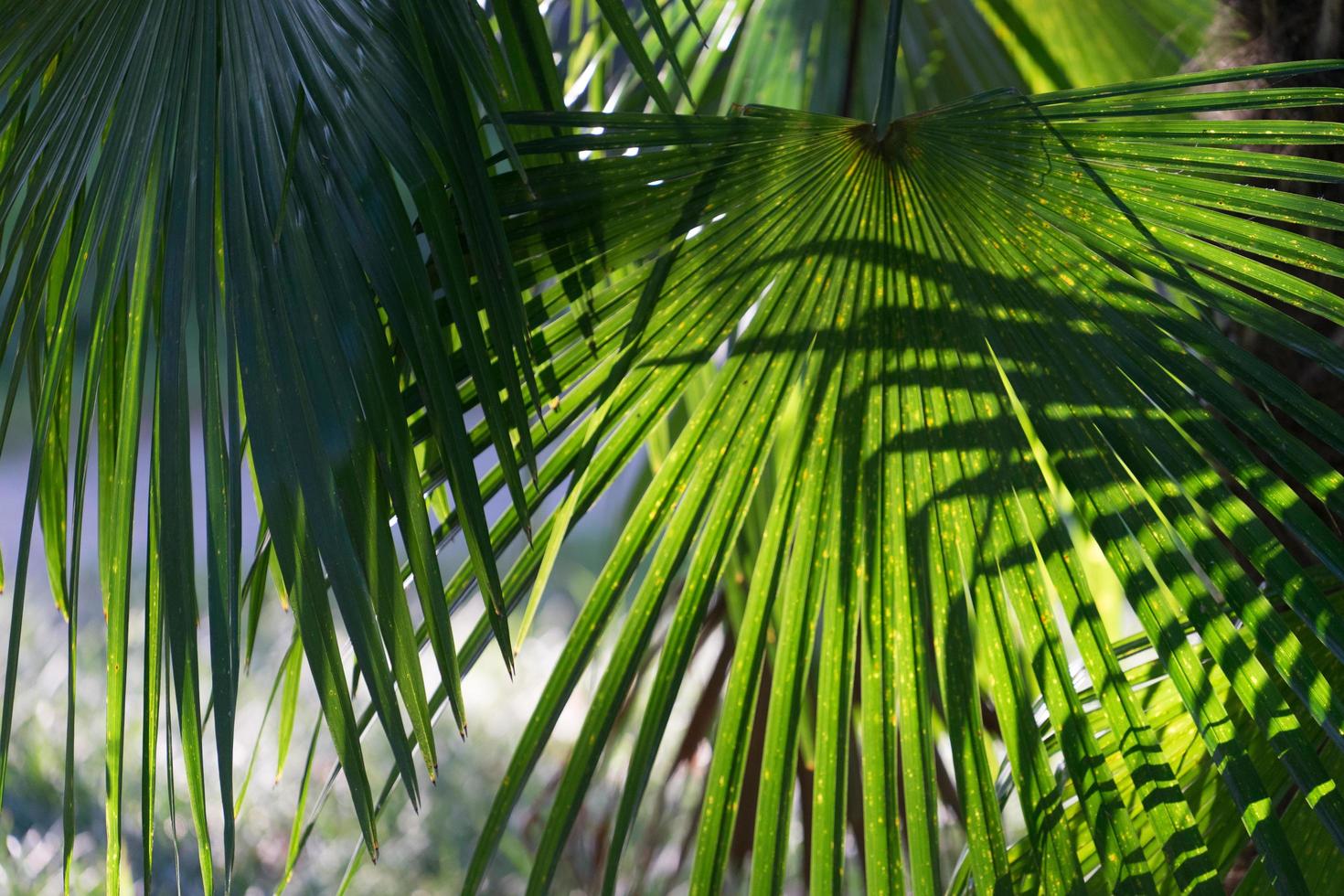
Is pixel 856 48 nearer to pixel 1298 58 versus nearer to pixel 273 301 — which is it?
pixel 1298 58

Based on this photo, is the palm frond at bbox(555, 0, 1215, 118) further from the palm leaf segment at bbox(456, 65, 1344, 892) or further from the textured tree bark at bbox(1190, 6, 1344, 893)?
the palm leaf segment at bbox(456, 65, 1344, 892)

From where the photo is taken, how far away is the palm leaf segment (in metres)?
0.47

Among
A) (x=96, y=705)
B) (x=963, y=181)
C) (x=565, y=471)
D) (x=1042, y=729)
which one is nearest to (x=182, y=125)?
(x=565, y=471)

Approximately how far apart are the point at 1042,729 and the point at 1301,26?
0.56 meters

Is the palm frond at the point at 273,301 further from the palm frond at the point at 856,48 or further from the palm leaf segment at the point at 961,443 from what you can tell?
the palm frond at the point at 856,48

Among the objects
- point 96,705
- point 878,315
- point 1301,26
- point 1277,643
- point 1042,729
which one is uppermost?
point 1301,26

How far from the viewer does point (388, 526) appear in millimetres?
434

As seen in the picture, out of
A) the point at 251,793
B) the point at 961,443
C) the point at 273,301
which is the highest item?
the point at 273,301

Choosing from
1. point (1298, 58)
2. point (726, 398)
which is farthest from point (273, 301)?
point (1298, 58)

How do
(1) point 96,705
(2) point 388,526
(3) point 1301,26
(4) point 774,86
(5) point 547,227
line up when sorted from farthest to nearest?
(1) point 96,705 < (4) point 774,86 < (3) point 1301,26 < (5) point 547,227 < (2) point 388,526

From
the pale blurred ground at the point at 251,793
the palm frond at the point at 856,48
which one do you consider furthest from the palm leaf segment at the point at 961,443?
the pale blurred ground at the point at 251,793

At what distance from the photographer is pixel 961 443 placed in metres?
0.54

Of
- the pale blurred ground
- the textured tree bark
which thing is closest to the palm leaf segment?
the textured tree bark

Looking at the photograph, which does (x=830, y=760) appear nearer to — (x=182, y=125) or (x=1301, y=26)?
(x=182, y=125)
